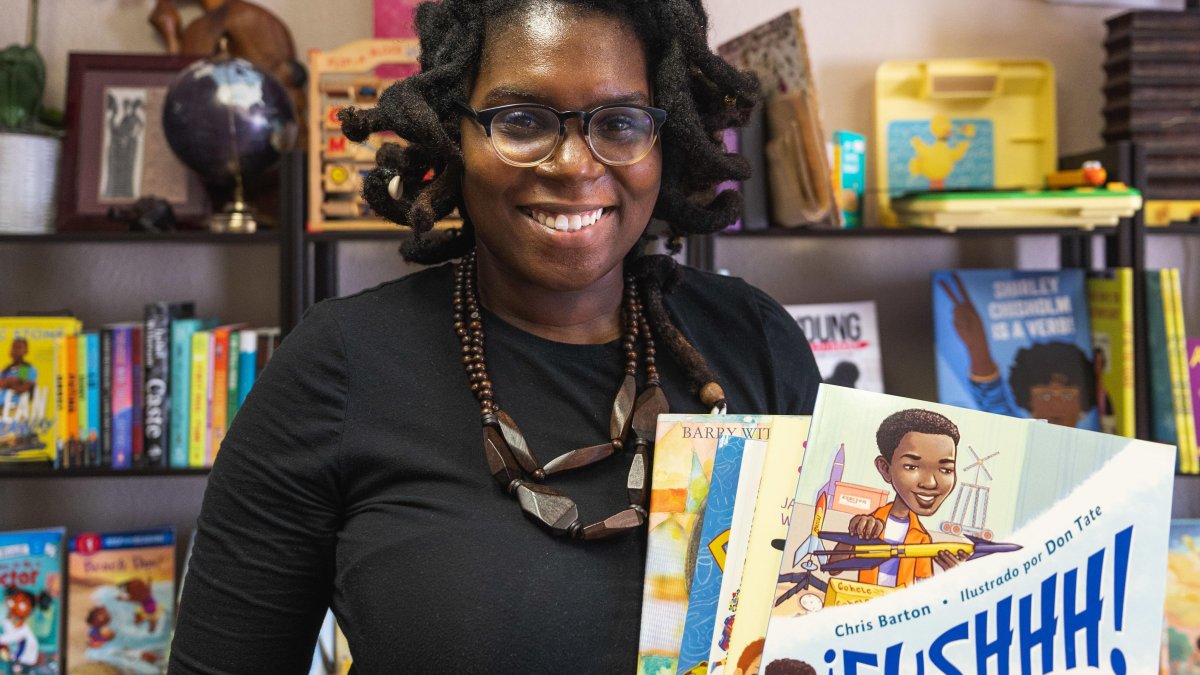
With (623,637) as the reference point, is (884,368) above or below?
above

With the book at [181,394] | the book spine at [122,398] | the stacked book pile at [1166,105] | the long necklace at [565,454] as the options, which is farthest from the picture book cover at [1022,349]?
the book spine at [122,398]

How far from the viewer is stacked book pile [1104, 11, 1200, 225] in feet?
6.23

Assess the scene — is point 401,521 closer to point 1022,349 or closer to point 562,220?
point 562,220

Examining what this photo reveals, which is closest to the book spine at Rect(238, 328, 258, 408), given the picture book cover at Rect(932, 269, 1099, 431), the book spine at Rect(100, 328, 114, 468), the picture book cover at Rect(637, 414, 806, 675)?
the book spine at Rect(100, 328, 114, 468)

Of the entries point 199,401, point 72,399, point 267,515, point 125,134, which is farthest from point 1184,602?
point 125,134

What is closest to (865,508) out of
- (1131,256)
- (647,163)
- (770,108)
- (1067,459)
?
(1067,459)

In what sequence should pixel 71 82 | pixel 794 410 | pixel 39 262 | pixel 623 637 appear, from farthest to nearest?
pixel 39 262 → pixel 71 82 → pixel 794 410 → pixel 623 637

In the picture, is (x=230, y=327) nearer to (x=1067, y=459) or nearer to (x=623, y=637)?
(x=623, y=637)

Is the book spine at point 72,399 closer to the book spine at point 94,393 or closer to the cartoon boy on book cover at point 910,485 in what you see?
the book spine at point 94,393

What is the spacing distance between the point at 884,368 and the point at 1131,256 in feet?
1.70

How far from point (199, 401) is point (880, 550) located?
1.37 m

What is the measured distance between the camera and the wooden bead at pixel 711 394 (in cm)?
99

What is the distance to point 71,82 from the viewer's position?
1.89 meters

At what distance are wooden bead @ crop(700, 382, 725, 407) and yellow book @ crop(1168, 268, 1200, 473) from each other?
1197 mm
